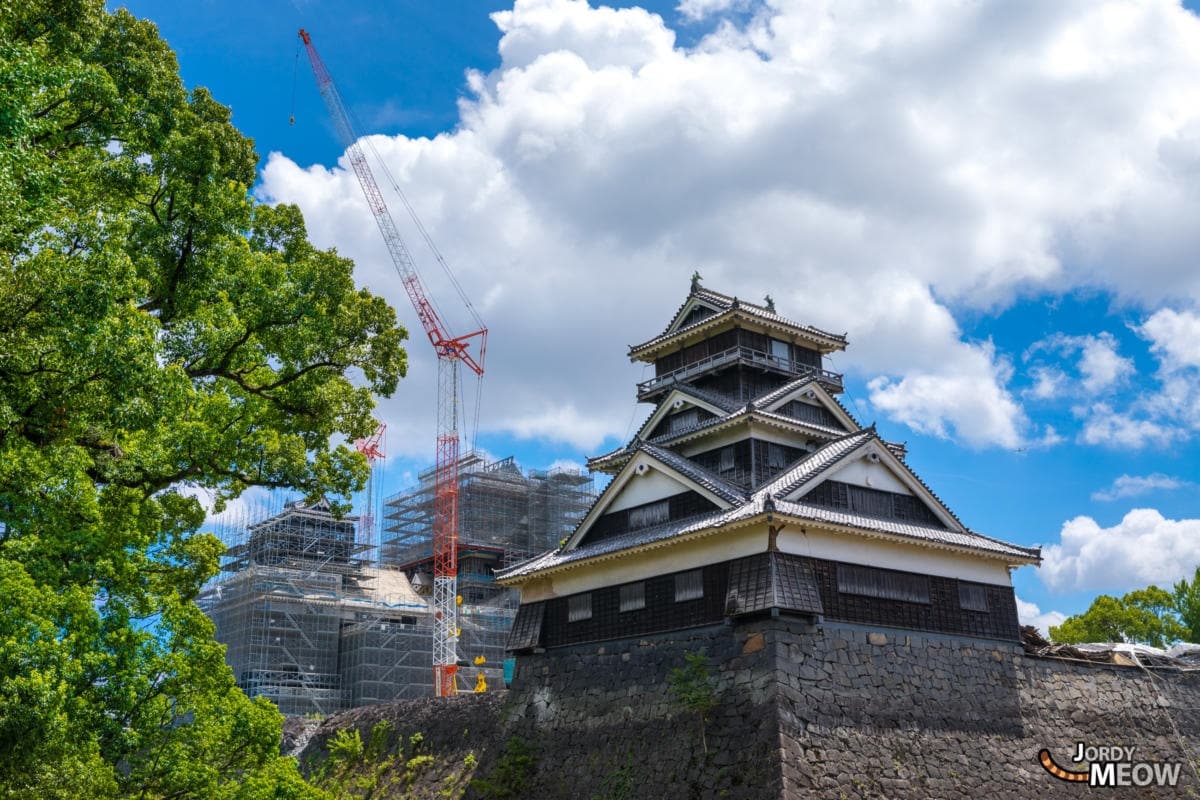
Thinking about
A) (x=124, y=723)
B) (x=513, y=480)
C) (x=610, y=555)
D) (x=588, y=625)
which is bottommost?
(x=124, y=723)

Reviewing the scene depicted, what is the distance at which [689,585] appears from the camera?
2839cm

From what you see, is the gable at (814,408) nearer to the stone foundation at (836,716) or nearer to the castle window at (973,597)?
the castle window at (973,597)

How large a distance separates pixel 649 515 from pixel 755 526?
482 centimetres

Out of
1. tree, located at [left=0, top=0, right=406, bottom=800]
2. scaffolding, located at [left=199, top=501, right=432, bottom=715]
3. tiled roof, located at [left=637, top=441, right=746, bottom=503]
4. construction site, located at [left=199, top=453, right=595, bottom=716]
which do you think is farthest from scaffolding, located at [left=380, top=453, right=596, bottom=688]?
tree, located at [left=0, top=0, right=406, bottom=800]

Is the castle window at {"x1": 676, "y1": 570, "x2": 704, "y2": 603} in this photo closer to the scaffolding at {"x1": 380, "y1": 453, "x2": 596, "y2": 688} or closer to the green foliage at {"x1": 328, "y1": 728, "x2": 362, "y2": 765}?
the green foliage at {"x1": 328, "y1": 728, "x2": 362, "y2": 765}

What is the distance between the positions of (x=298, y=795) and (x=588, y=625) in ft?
50.5

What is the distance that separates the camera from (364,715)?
3750cm

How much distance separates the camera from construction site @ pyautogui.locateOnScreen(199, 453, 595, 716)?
63.1 m

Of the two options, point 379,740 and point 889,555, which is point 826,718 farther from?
point 379,740

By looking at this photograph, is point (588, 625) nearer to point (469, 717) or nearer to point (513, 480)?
point (469, 717)

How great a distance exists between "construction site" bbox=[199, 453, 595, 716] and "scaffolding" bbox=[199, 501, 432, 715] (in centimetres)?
8

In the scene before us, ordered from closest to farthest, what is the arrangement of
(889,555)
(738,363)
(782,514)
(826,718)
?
(826,718) → (782,514) → (889,555) → (738,363)

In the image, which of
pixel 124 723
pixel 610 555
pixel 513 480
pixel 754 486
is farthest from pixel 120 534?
pixel 513 480

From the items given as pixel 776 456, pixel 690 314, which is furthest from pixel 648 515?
pixel 690 314
